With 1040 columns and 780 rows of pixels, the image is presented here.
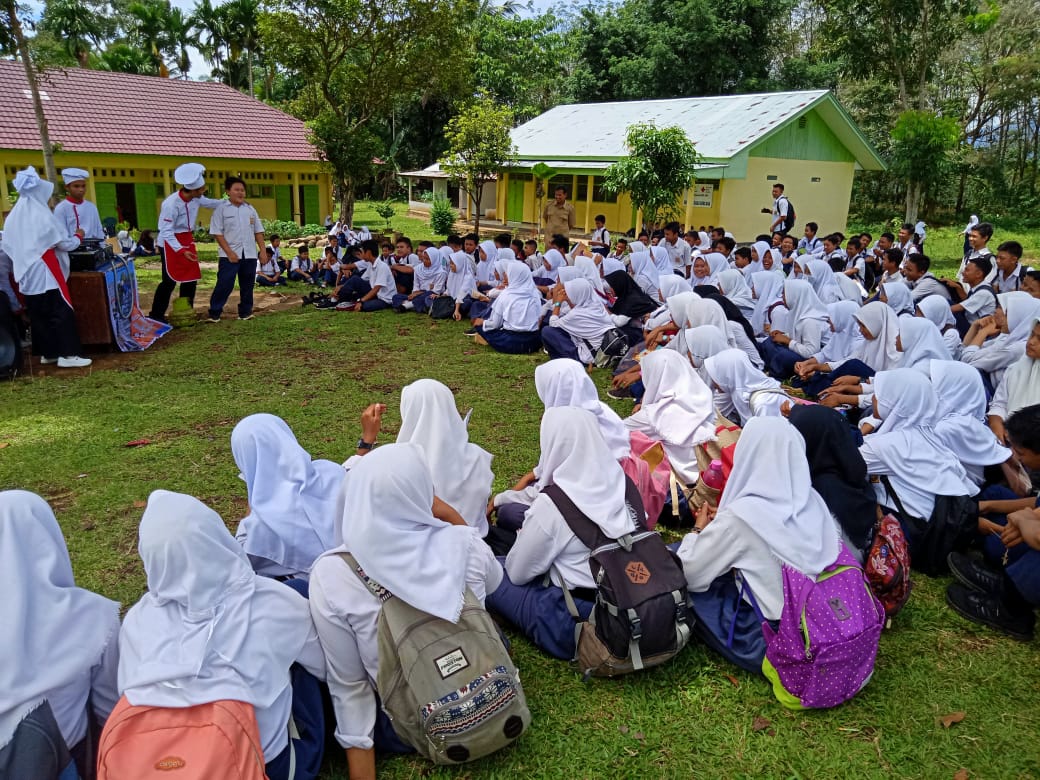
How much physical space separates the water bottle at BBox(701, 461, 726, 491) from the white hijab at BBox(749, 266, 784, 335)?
4621 millimetres

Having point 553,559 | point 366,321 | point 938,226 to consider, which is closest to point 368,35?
point 366,321

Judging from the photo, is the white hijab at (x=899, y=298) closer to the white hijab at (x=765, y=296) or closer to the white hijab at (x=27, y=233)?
the white hijab at (x=765, y=296)

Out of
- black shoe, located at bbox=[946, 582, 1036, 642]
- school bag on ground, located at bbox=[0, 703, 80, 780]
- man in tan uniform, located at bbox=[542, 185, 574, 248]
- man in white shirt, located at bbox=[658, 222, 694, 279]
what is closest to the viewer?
school bag on ground, located at bbox=[0, 703, 80, 780]

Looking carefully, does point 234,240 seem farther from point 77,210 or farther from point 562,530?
point 562,530

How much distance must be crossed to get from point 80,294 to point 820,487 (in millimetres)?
6966

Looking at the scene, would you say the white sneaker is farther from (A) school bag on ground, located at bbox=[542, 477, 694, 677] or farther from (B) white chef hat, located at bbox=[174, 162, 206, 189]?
(A) school bag on ground, located at bbox=[542, 477, 694, 677]

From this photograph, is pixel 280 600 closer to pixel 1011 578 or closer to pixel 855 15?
pixel 1011 578

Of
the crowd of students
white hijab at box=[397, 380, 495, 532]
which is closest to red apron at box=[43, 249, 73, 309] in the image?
the crowd of students

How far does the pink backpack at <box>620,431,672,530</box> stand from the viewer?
3.53 meters

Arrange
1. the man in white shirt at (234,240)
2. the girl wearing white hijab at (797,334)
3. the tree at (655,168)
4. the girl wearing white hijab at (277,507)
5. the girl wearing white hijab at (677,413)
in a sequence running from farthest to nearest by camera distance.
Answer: the tree at (655,168)
the man in white shirt at (234,240)
the girl wearing white hijab at (797,334)
the girl wearing white hijab at (677,413)
the girl wearing white hijab at (277,507)

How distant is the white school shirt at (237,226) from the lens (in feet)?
27.5

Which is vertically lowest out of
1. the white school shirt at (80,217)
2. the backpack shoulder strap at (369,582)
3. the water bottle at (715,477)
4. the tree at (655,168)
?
the water bottle at (715,477)

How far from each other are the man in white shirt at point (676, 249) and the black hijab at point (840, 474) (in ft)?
24.3

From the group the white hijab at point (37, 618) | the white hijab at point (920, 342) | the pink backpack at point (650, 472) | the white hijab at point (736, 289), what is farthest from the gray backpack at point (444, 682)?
the white hijab at point (736, 289)
